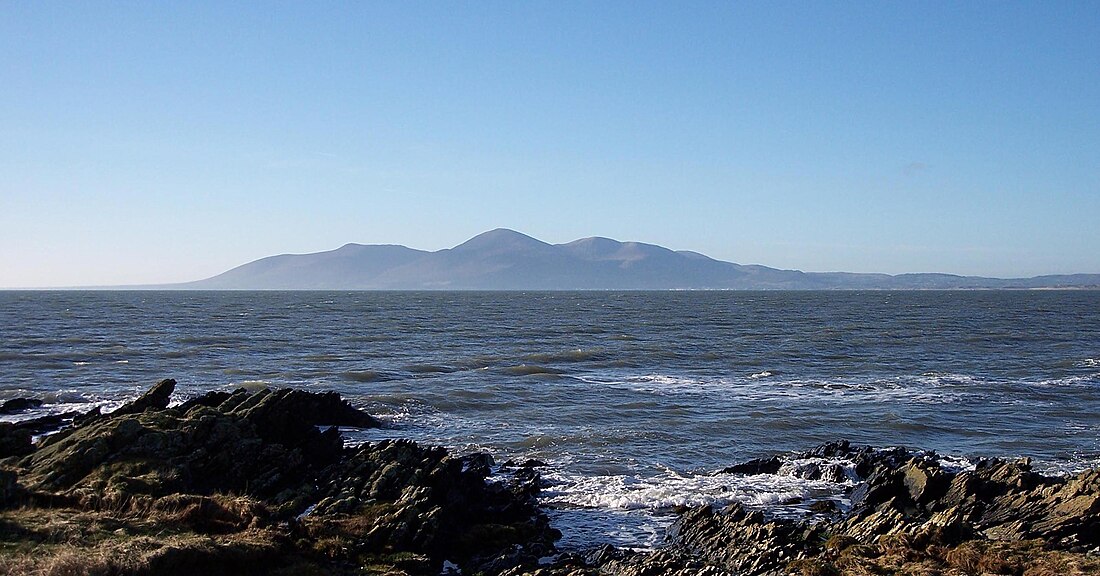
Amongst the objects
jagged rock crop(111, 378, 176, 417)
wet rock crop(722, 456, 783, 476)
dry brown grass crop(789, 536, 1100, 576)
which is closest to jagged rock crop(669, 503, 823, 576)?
dry brown grass crop(789, 536, 1100, 576)

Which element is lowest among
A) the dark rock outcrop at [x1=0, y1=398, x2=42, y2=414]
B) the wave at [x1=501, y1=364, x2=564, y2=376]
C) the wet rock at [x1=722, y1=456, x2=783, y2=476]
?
the wet rock at [x1=722, y1=456, x2=783, y2=476]

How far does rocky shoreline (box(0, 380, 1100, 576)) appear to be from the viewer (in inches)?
566

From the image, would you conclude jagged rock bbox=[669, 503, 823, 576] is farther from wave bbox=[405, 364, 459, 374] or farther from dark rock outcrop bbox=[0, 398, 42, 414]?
wave bbox=[405, 364, 459, 374]

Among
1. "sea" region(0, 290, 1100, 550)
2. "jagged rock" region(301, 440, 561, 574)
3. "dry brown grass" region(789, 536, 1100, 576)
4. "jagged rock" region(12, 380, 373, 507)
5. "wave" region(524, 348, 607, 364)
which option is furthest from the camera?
"wave" region(524, 348, 607, 364)

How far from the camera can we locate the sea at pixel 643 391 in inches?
968

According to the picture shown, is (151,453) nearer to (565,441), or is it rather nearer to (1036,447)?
(565,441)

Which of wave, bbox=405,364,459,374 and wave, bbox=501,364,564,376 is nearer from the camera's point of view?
wave, bbox=501,364,564,376

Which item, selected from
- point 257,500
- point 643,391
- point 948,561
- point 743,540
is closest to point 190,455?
point 257,500

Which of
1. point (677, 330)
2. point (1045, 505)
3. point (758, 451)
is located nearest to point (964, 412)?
point (758, 451)

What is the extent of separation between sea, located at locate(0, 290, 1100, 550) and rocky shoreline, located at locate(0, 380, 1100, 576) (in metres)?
1.85

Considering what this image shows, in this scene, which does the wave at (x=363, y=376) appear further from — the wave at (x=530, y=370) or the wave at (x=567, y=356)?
the wave at (x=567, y=356)

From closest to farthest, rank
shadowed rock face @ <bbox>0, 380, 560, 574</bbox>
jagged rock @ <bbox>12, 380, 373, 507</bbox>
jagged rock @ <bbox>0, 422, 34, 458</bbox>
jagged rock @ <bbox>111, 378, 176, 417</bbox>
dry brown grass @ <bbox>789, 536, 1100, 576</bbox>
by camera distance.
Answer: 1. dry brown grass @ <bbox>789, 536, 1100, 576</bbox>
2. shadowed rock face @ <bbox>0, 380, 560, 574</bbox>
3. jagged rock @ <bbox>12, 380, 373, 507</bbox>
4. jagged rock @ <bbox>0, 422, 34, 458</bbox>
5. jagged rock @ <bbox>111, 378, 176, 417</bbox>

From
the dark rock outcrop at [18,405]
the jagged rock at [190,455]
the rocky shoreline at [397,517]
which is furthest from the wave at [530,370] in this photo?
the dark rock outcrop at [18,405]

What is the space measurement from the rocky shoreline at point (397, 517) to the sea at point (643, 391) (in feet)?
6.06
